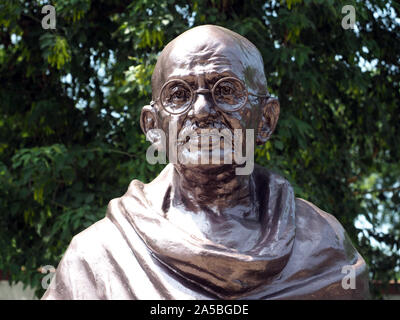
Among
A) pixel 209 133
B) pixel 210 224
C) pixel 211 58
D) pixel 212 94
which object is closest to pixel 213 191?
pixel 210 224

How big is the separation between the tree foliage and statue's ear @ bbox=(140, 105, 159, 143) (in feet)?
9.32

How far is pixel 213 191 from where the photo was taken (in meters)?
3.20

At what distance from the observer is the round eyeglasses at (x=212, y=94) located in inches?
120

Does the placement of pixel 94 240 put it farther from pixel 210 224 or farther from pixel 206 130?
pixel 206 130

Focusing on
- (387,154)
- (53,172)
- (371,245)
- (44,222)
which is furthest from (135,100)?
(387,154)

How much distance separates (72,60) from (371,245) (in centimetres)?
312

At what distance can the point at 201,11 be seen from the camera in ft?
21.2

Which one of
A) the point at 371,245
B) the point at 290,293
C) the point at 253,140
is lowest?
the point at 371,245

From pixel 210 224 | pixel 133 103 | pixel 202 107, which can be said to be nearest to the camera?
pixel 202 107

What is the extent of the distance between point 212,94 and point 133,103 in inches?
143

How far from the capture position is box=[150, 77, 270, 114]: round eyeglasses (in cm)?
305

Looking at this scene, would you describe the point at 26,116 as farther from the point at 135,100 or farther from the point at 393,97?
the point at 393,97

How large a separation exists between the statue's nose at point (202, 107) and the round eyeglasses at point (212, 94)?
0.05ft

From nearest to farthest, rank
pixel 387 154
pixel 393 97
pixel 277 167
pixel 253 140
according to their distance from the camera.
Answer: pixel 253 140, pixel 277 167, pixel 393 97, pixel 387 154
